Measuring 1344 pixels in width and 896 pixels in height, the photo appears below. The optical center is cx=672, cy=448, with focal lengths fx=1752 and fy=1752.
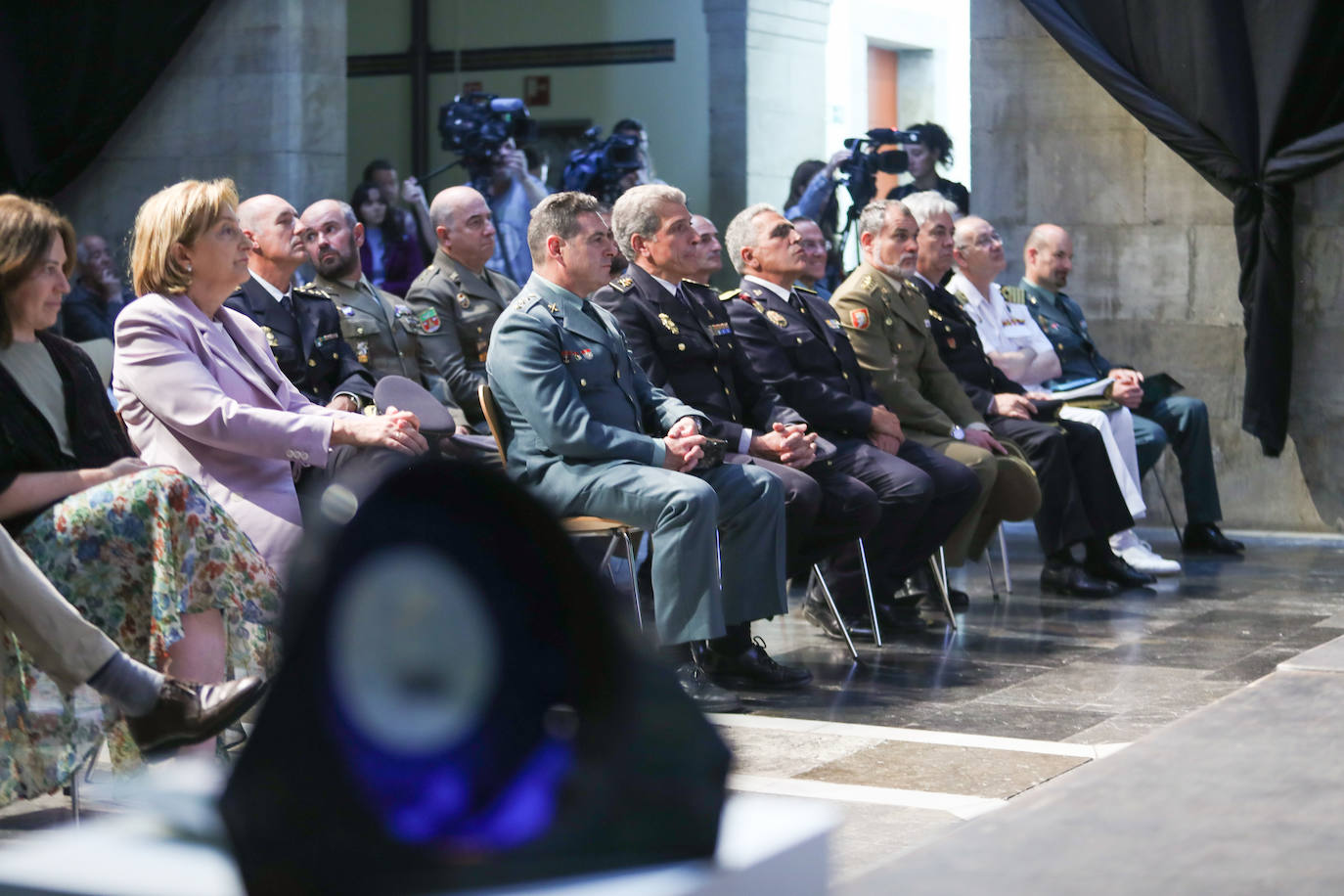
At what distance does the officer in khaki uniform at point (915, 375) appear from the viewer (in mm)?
5914

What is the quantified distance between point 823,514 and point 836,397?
58 cm

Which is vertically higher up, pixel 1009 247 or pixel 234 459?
pixel 1009 247

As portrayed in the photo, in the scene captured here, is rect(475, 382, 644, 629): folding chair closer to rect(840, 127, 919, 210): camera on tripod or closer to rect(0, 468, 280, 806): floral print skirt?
rect(0, 468, 280, 806): floral print skirt

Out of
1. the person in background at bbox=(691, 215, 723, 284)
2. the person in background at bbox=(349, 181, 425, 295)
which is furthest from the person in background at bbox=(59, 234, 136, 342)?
the person in background at bbox=(691, 215, 723, 284)

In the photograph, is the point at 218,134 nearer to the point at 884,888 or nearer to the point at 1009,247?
the point at 1009,247

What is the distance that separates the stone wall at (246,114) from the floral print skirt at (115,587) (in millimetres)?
5392

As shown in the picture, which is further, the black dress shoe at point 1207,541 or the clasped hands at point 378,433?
the black dress shoe at point 1207,541

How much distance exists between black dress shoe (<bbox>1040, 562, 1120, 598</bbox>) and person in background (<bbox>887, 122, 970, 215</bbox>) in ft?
8.33

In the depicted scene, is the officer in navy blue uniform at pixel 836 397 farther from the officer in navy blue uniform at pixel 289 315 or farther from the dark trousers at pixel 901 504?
the officer in navy blue uniform at pixel 289 315

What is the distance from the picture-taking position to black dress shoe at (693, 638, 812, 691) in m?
4.65

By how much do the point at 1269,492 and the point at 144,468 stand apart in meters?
5.79

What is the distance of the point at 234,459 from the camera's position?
374 cm

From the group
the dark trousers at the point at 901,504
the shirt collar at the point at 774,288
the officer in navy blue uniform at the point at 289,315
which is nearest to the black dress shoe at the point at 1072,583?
the dark trousers at the point at 901,504

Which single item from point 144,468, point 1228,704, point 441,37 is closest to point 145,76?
point 441,37
